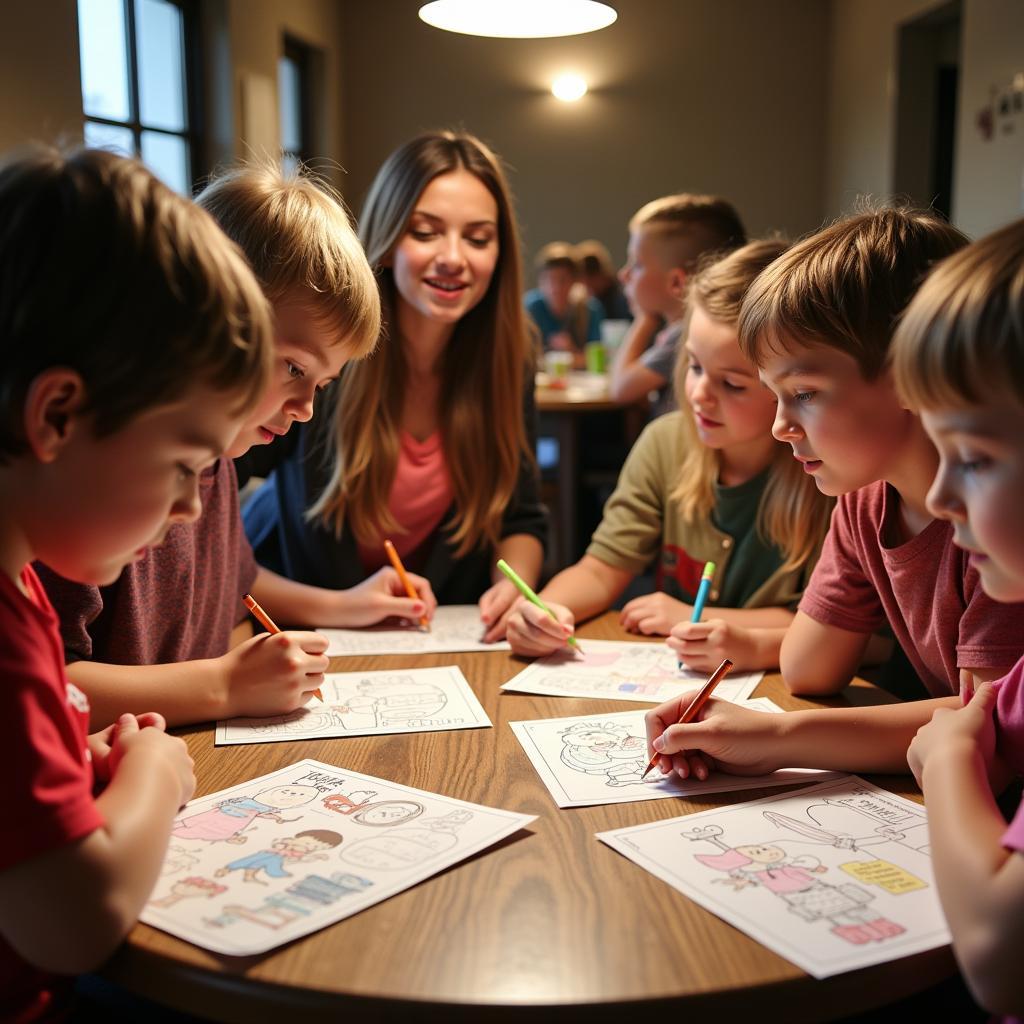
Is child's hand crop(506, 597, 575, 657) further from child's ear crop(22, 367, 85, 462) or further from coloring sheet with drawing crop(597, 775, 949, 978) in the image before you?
child's ear crop(22, 367, 85, 462)

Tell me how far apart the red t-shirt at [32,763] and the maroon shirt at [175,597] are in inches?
14.1

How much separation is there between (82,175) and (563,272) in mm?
6126

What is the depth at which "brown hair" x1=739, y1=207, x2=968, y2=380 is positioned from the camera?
3.82 feet

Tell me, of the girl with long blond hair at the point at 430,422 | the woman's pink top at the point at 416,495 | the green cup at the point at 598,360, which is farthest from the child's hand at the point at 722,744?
the green cup at the point at 598,360

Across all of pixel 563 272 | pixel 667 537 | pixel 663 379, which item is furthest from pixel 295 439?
pixel 563 272

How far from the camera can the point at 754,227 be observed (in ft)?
26.7

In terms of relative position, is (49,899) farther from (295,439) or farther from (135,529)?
(295,439)

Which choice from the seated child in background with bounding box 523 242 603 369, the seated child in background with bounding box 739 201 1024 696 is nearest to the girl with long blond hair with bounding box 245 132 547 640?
the seated child in background with bounding box 739 201 1024 696

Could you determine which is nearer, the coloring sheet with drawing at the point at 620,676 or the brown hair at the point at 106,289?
the brown hair at the point at 106,289

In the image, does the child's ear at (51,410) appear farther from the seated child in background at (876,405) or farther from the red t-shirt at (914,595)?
the red t-shirt at (914,595)

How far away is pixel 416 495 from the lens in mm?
1927

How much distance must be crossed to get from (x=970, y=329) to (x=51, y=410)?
0.66 meters

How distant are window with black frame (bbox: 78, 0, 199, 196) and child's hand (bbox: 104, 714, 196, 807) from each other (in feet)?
8.94

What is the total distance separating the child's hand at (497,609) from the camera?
156cm
